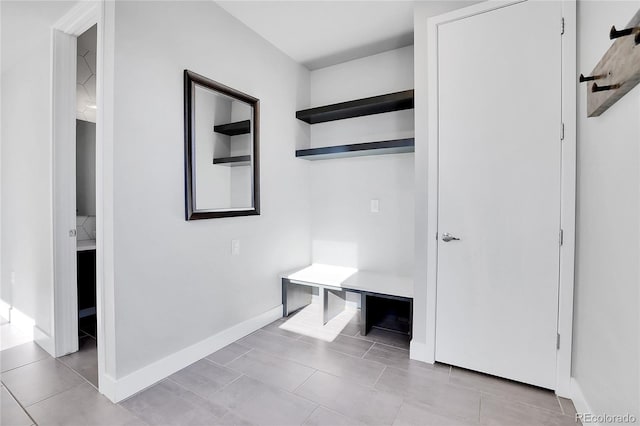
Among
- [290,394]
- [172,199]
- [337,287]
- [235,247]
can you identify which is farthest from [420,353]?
[172,199]

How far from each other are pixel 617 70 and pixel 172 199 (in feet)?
7.41

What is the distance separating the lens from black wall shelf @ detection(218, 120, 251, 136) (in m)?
2.30

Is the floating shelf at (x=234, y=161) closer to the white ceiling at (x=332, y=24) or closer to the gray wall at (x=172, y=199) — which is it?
the gray wall at (x=172, y=199)

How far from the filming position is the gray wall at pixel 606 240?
3.51 feet

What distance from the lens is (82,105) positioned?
2959 mm

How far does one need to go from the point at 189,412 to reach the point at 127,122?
1.65 meters

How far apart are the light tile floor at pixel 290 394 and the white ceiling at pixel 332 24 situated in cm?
247

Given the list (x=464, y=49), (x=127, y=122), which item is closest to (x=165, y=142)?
(x=127, y=122)

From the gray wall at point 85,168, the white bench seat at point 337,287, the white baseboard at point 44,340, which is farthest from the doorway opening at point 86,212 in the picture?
the white bench seat at point 337,287

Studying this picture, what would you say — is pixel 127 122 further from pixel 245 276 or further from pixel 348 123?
pixel 348 123

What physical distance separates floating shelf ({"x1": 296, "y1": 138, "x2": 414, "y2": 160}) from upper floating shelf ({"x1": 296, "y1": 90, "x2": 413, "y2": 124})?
343 mm

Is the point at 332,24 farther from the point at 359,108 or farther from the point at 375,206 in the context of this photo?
the point at 375,206

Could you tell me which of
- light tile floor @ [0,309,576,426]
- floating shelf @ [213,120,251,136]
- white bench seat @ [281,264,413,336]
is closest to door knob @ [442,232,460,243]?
white bench seat @ [281,264,413,336]

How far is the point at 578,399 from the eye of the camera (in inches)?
62.6
